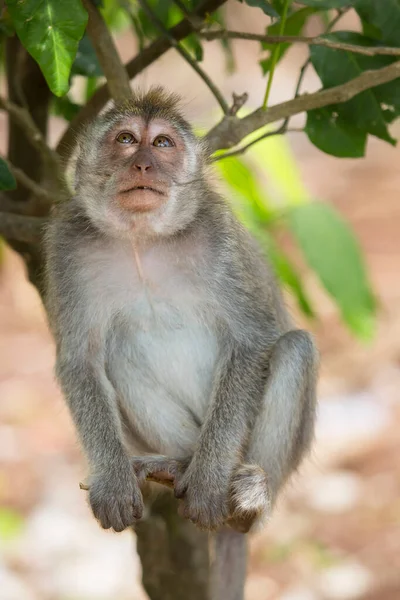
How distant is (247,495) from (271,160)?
429cm

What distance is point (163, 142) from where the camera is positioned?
4340 mm

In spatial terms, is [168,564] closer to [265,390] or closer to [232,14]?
[265,390]

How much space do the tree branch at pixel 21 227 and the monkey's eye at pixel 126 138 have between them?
63 cm

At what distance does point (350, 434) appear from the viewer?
10266mm

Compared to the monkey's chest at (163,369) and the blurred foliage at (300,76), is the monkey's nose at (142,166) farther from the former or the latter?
the monkey's chest at (163,369)

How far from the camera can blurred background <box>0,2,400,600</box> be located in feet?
27.7

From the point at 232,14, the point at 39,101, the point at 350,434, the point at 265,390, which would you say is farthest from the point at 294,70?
the point at 265,390

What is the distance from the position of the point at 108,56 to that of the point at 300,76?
85 cm

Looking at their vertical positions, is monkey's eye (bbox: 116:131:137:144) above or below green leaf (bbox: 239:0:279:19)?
below

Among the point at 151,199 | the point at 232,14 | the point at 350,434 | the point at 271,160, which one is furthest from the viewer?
the point at 232,14

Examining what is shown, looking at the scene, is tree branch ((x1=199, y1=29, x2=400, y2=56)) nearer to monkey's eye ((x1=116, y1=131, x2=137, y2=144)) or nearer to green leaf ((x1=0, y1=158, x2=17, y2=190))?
monkey's eye ((x1=116, y1=131, x2=137, y2=144))

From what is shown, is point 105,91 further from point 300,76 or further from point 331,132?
point 331,132

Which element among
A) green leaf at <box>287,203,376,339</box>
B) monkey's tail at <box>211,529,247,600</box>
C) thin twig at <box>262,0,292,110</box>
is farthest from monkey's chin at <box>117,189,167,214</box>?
green leaf at <box>287,203,376,339</box>

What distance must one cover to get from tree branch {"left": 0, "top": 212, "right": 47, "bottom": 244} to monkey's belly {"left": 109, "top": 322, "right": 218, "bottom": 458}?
667 millimetres
